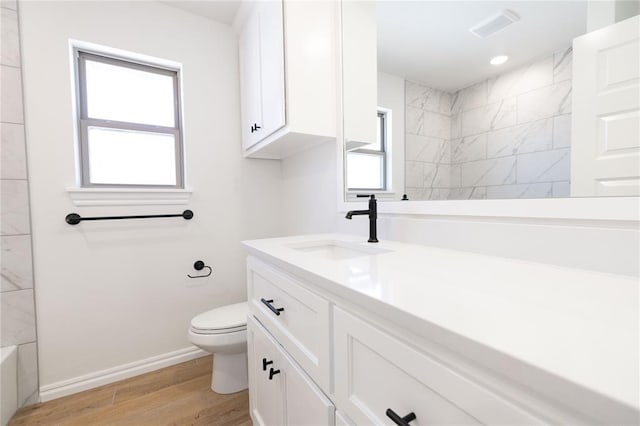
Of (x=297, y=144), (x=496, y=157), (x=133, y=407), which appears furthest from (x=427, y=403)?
(x=133, y=407)

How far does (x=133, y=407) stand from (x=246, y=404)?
0.60m

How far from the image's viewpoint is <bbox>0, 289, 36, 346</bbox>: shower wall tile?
150 centimetres

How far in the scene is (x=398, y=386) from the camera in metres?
0.51

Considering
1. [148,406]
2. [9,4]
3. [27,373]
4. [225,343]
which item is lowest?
[148,406]

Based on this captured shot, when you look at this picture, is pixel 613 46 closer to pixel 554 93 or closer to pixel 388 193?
pixel 554 93

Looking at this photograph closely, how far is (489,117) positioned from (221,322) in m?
1.58

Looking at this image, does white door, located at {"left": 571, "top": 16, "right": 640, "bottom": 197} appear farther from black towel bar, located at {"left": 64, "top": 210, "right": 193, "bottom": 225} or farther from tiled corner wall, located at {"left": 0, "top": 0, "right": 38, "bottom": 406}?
tiled corner wall, located at {"left": 0, "top": 0, "right": 38, "bottom": 406}

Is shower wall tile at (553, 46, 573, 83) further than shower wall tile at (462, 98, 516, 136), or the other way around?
shower wall tile at (462, 98, 516, 136)

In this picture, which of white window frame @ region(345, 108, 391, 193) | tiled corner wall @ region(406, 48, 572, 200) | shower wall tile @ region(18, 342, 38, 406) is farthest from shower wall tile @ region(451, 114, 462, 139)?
shower wall tile @ region(18, 342, 38, 406)

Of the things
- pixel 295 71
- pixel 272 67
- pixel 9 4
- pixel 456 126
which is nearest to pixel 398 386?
pixel 456 126

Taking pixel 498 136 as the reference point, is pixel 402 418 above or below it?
below

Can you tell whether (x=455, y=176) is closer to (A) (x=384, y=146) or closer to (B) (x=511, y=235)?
(B) (x=511, y=235)

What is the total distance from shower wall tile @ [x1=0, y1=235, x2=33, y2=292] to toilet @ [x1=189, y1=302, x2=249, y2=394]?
899mm

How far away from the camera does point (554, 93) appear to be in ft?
2.56
